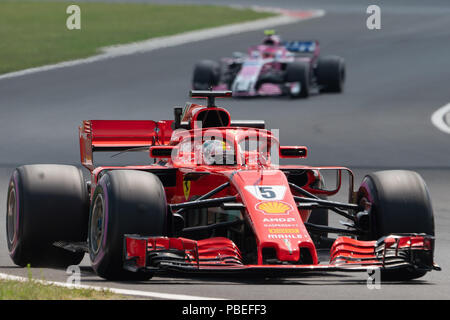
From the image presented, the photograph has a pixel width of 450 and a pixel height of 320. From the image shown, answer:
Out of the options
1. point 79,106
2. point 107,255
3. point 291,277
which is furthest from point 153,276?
point 79,106

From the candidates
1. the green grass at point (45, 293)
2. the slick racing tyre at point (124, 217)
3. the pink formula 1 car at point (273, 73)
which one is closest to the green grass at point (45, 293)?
the green grass at point (45, 293)

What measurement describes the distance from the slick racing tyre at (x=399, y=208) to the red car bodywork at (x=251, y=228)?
0.32 metres

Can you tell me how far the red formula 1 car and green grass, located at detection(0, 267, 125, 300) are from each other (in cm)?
108

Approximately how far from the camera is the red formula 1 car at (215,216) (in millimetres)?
10812

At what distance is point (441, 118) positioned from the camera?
28.2 meters

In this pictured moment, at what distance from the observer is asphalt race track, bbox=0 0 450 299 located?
11.0 metres

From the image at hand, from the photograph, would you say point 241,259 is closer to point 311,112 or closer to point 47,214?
point 47,214

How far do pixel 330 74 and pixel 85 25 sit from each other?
16.7 metres

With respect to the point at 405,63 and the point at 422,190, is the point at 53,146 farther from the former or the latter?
the point at 405,63

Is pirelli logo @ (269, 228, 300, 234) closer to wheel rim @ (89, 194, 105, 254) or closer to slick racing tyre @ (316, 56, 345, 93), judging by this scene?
wheel rim @ (89, 194, 105, 254)

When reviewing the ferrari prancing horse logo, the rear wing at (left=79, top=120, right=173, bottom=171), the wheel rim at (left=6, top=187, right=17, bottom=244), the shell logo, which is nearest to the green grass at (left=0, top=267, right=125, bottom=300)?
the shell logo

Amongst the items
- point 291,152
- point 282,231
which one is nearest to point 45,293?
point 282,231

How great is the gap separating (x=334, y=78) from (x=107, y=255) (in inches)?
876

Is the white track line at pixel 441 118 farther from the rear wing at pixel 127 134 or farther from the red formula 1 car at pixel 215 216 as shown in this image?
the red formula 1 car at pixel 215 216
